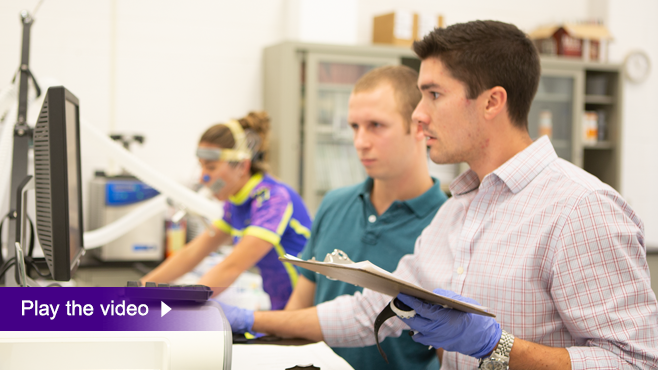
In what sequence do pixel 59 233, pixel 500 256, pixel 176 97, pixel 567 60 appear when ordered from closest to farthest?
pixel 59 233, pixel 500 256, pixel 176 97, pixel 567 60

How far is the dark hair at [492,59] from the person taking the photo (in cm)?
126

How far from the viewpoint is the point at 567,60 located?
A: 4.28m

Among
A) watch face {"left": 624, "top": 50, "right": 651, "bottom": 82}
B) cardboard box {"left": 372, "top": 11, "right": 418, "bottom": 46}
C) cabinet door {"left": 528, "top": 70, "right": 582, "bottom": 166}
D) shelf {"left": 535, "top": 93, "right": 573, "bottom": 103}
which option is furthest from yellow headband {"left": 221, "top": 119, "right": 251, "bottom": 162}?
watch face {"left": 624, "top": 50, "right": 651, "bottom": 82}

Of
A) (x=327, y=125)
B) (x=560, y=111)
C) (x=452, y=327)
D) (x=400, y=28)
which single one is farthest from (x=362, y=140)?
(x=560, y=111)

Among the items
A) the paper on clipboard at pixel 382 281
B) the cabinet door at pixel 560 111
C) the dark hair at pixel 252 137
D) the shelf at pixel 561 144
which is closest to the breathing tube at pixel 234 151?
the dark hair at pixel 252 137

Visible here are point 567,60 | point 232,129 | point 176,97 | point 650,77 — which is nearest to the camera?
point 232,129

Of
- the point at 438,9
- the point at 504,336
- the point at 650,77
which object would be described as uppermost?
the point at 438,9

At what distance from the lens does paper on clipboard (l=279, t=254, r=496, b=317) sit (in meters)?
0.89

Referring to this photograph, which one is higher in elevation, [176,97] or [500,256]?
[176,97]

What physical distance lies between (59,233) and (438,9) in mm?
3921

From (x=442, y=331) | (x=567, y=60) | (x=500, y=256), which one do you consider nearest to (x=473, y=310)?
(x=442, y=331)

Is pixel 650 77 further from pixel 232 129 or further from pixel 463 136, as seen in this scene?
pixel 463 136

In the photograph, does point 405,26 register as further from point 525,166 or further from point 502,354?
point 502,354

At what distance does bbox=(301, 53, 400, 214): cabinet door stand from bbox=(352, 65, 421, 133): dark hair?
2.04 m
